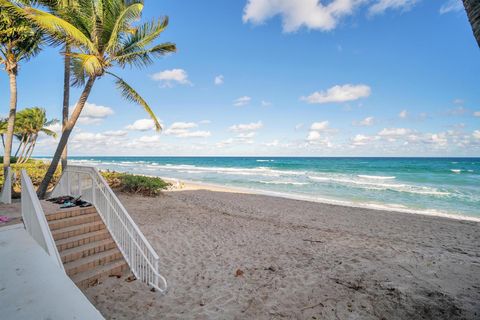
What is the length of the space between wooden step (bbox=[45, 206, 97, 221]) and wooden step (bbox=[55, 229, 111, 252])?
0.58m

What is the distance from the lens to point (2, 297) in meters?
2.55

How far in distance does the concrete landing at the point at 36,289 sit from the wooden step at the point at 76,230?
0.85 meters

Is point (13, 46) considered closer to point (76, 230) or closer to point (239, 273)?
point (76, 230)

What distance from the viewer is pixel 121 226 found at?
506 cm

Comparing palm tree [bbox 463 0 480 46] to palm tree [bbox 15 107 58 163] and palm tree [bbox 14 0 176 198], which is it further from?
palm tree [bbox 15 107 58 163]

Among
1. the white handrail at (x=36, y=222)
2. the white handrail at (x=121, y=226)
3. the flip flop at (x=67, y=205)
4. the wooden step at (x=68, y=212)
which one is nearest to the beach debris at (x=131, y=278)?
the white handrail at (x=121, y=226)

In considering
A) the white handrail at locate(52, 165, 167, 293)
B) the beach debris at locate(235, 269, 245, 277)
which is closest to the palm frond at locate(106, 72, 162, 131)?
the white handrail at locate(52, 165, 167, 293)

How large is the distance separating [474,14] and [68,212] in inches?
273

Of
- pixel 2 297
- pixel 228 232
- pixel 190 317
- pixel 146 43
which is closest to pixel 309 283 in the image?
pixel 190 317

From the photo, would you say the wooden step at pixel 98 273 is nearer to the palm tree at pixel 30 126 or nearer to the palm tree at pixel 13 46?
the palm tree at pixel 13 46

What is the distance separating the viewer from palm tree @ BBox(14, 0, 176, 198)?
6.83 metres

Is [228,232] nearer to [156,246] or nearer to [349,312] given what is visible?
[156,246]

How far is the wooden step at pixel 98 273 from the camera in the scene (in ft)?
13.5

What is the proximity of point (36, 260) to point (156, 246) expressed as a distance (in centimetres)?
317
